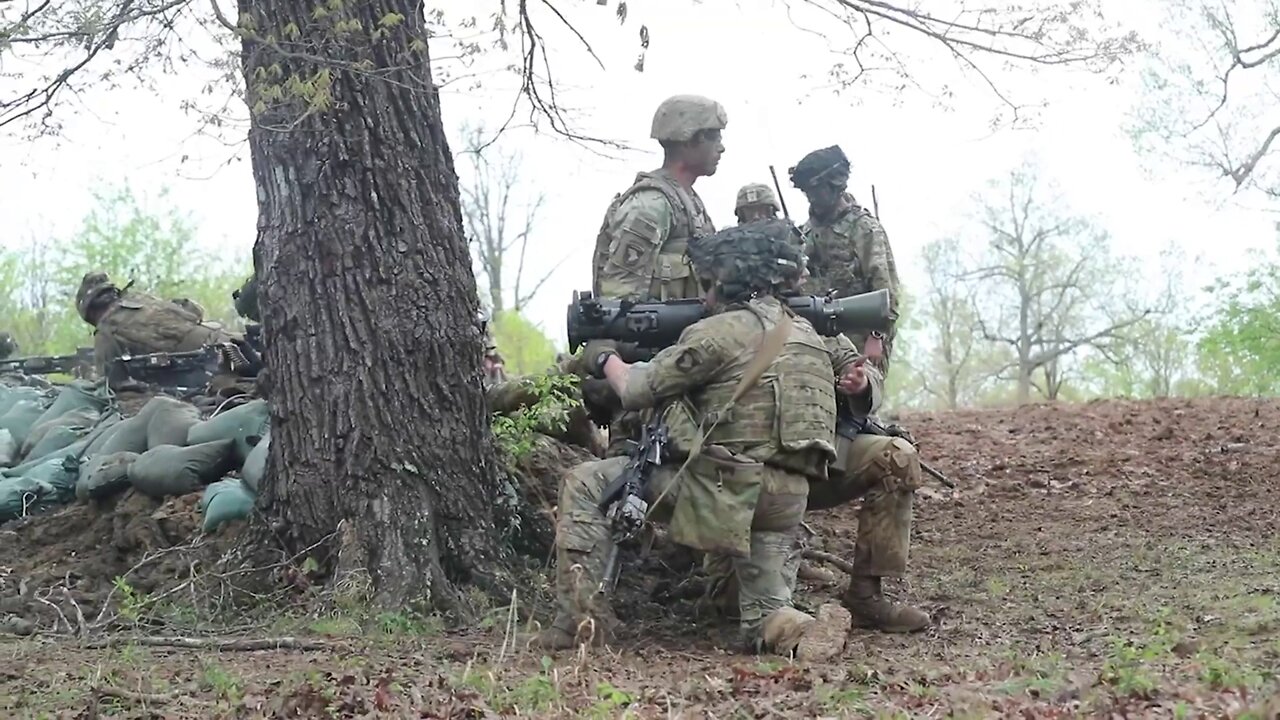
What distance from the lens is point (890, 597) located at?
20.9ft

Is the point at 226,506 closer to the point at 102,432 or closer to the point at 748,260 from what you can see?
the point at 102,432

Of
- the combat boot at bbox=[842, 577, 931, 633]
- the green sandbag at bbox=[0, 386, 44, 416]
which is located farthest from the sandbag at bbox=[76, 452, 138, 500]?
the combat boot at bbox=[842, 577, 931, 633]

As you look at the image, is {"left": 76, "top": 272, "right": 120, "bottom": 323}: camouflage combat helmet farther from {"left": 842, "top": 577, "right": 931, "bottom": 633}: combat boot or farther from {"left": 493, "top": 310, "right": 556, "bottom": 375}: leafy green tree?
{"left": 493, "top": 310, "right": 556, "bottom": 375}: leafy green tree

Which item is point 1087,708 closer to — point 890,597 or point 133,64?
point 890,597

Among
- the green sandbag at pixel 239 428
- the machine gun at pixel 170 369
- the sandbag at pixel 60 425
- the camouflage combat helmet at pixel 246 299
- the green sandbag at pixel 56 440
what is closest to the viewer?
the green sandbag at pixel 239 428

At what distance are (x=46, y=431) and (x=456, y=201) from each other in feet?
12.8

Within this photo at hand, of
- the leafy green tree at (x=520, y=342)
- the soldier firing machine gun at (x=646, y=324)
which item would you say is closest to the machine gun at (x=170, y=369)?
the soldier firing machine gun at (x=646, y=324)

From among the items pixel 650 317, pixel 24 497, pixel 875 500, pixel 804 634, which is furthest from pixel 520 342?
pixel 804 634

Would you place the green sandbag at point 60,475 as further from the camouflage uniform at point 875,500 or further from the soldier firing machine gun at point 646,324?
the camouflage uniform at point 875,500

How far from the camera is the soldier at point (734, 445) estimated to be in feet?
17.2

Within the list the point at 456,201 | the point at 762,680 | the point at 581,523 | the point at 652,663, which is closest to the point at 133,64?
the point at 456,201

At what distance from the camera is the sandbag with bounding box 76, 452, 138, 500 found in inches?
288

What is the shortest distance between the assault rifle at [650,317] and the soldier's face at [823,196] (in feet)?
5.84

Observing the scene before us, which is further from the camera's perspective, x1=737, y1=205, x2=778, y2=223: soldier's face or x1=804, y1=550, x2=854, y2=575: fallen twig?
x1=737, y1=205, x2=778, y2=223: soldier's face
